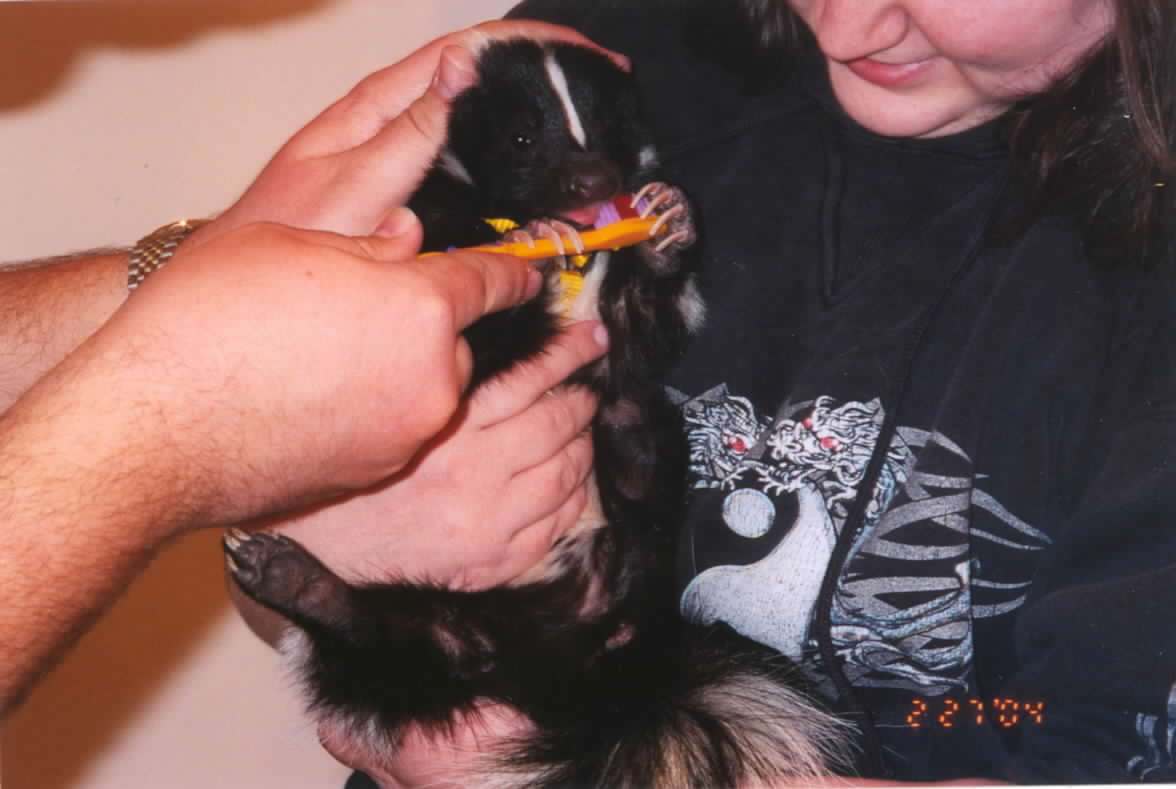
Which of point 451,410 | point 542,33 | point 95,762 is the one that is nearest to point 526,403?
point 451,410

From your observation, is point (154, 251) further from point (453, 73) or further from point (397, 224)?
point (397, 224)

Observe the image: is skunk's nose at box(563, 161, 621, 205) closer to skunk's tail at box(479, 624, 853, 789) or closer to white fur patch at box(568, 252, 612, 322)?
white fur patch at box(568, 252, 612, 322)

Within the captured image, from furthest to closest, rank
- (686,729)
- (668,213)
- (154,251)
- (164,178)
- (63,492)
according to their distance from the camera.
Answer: (164,178), (154,251), (668,213), (686,729), (63,492)

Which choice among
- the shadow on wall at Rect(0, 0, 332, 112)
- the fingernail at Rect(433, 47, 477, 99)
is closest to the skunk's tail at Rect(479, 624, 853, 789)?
the fingernail at Rect(433, 47, 477, 99)

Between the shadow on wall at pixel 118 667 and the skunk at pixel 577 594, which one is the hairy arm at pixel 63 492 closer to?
the skunk at pixel 577 594

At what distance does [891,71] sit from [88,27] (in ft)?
4.50

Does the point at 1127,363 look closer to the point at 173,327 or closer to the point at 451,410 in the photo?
the point at 451,410

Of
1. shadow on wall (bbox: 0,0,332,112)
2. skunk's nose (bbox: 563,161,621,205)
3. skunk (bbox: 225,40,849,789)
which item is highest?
shadow on wall (bbox: 0,0,332,112)

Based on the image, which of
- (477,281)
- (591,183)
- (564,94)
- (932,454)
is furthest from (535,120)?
(932,454)

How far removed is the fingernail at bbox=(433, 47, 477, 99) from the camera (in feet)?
4.76

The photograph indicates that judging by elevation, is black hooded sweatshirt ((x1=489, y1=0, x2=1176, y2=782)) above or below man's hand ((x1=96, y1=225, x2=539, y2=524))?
below

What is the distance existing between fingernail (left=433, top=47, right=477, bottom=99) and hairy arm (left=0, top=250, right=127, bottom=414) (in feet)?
1.93

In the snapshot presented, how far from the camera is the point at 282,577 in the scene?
1.35m

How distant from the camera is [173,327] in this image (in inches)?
36.9
